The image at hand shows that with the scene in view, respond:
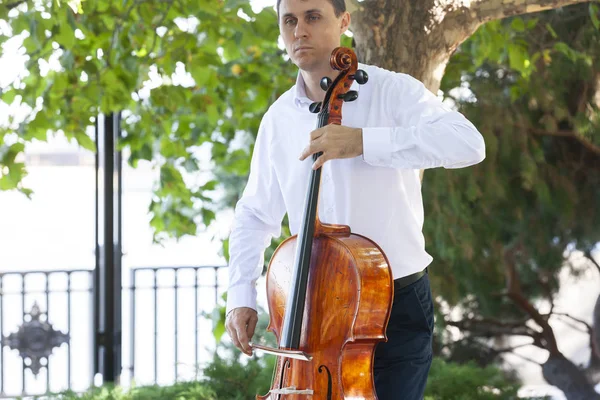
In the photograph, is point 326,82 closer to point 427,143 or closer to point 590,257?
point 427,143

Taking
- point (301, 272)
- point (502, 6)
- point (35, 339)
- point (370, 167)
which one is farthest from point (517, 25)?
point (35, 339)

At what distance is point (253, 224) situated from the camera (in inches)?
72.6

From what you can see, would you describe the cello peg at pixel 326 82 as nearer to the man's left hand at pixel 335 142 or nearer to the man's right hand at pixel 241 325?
the man's left hand at pixel 335 142

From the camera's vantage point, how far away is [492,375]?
355cm

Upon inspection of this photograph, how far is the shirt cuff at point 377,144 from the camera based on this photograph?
4.78ft

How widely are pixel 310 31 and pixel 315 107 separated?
0.50 ft

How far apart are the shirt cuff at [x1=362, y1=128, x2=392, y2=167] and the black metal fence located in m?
2.30

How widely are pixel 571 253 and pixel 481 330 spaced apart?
0.65 m

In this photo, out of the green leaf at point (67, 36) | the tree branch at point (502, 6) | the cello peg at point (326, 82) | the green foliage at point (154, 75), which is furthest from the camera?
the green foliage at point (154, 75)

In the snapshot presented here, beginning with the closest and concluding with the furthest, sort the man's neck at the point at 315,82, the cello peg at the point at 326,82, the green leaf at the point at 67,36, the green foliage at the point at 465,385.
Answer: the cello peg at the point at 326,82
the man's neck at the point at 315,82
the green leaf at the point at 67,36
the green foliage at the point at 465,385

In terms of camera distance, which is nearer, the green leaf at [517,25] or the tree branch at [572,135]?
the green leaf at [517,25]

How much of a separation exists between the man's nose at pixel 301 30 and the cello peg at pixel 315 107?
0.14m

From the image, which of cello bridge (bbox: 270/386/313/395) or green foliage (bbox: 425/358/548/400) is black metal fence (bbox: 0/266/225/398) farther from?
cello bridge (bbox: 270/386/313/395)

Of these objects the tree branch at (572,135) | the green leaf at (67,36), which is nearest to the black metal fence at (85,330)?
the green leaf at (67,36)
